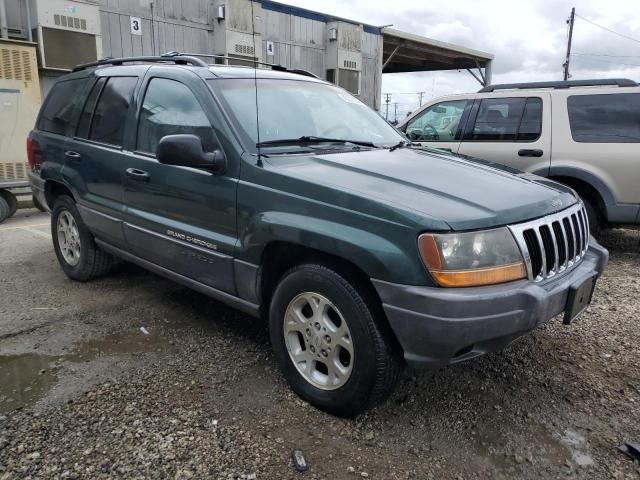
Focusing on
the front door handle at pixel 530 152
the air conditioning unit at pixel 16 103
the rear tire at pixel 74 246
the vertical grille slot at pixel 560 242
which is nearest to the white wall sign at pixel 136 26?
the air conditioning unit at pixel 16 103

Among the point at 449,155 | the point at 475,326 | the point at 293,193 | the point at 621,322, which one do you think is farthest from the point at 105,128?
the point at 621,322

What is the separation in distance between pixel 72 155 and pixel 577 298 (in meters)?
3.86

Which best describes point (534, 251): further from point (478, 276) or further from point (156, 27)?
point (156, 27)

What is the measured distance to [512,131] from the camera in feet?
20.0

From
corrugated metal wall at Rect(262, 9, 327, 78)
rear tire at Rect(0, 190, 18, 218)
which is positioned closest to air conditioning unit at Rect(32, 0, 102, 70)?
rear tire at Rect(0, 190, 18, 218)

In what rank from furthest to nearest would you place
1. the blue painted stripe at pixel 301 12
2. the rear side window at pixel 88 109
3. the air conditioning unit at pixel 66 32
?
the blue painted stripe at pixel 301 12 < the air conditioning unit at pixel 66 32 < the rear side window at pixel 88 109

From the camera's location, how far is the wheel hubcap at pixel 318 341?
8.53 feet

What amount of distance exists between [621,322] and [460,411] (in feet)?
6.52

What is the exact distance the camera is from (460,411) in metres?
2.79

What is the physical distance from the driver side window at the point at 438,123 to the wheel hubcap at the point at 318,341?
4.18 metres

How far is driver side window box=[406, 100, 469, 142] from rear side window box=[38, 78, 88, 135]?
372 cm

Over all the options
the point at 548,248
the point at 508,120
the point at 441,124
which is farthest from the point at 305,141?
the point at 441,124

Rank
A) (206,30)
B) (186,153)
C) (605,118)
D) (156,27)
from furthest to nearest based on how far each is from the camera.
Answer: (206,30) → (156,27) → (605,118) → (186,153)

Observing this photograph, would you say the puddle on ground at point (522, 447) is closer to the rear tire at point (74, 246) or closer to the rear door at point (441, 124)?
the rear tire at point (74, 246)
